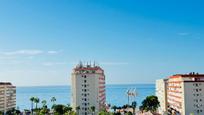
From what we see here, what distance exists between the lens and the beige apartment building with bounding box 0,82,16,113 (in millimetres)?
116625

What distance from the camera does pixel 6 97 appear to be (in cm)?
12081

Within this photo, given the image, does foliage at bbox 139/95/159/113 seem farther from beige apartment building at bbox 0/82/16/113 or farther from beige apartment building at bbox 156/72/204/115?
beige apartment building at bbox 0/82/16/113

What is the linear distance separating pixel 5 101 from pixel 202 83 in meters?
71.5

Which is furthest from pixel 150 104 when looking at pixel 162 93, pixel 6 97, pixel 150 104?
pixel 6 97

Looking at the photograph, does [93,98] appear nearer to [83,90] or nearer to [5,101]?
[83,90]

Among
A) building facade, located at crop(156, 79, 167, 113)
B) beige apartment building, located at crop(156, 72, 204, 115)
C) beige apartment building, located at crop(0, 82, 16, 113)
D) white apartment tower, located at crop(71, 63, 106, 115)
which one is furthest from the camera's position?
beige apartment building, located at crop(0, 82, 16, 113)

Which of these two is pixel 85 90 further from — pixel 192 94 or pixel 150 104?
pixel 192 94

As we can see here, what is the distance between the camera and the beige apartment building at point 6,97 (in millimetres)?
116625

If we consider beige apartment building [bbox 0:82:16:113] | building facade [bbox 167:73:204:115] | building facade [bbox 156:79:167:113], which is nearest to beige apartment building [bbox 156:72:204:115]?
building facade [bbox 167:73:204:115]

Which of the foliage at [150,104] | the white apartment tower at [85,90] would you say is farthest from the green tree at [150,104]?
the white apartment tower at [85,90]

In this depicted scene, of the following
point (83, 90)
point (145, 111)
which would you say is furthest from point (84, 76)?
point (145, 111)

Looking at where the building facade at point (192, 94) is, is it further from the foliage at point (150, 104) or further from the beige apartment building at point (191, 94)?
the foliage at point (150, 104)

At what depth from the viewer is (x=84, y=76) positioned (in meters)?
106

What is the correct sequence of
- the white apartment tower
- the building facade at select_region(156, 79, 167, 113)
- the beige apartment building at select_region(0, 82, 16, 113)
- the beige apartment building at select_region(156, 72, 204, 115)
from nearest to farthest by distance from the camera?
the beige apartment building at select_region(156, 72, 204, 115) → the white apartment tower → the building facade at select_region(156, 79, 167, 113) → the beige apartment building at select_region(0, 82, 16, 113)
